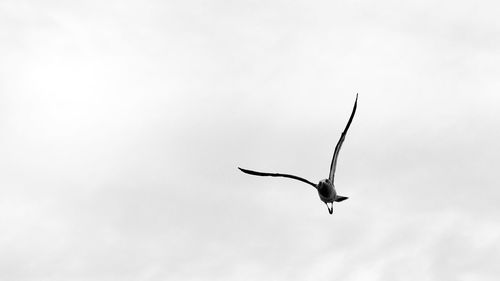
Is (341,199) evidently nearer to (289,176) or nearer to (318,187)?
(318,187)

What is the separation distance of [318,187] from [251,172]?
4910mm

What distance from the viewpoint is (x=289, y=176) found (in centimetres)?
4212

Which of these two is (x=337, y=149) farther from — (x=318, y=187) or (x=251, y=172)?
(x=251, y=172)

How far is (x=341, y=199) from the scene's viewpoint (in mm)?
49031

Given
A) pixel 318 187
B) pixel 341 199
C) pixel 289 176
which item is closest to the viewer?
pixel 289 176

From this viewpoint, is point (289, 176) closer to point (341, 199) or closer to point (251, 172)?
point (251, 172)

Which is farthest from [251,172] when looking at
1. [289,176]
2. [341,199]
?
[341,199]

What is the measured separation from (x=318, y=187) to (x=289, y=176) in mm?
4098

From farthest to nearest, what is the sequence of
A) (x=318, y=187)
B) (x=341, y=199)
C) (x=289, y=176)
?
(x=341, y=199)
(x=318, y=187)
(x=289, y=176)

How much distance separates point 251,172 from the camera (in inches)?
1764

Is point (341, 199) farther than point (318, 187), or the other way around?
point (341, 199)

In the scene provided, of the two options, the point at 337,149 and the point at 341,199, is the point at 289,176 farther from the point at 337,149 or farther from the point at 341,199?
the point at 341,199

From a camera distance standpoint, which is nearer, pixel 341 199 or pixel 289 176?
pixel 289 176

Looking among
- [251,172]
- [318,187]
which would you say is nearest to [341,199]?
[318,187]
